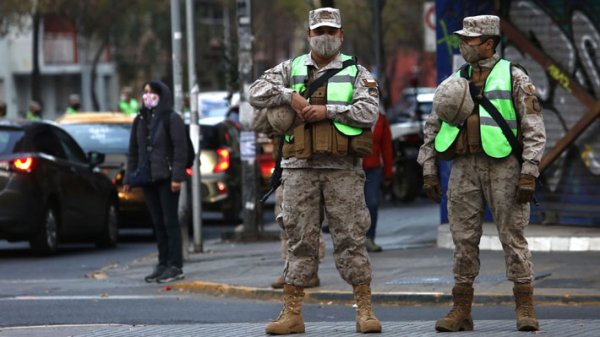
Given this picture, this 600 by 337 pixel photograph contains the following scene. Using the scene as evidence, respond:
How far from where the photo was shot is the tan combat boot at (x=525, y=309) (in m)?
9.30

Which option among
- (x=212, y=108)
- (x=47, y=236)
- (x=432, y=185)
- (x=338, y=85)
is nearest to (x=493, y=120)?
(x=432, y=185)

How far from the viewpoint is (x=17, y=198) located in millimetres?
17188

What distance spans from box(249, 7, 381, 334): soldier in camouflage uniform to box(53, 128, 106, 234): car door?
30.3 feet

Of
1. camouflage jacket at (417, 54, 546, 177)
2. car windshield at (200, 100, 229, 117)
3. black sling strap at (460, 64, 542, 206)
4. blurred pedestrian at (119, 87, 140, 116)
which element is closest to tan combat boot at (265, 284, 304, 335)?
camouflage jacket at (417, 54, 546, 177)

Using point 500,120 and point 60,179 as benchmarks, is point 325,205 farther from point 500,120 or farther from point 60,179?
point 60,179

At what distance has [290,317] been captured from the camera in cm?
950

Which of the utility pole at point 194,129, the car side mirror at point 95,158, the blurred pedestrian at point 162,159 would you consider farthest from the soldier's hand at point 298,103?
the car side mirror at point 95,158

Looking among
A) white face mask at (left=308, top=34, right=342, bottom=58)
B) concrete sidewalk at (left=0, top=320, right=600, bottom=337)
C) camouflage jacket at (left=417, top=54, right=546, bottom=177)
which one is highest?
white face mask at (left=308, top=34, right=342, bottom=58)

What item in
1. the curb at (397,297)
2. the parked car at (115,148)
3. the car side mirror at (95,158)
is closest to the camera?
the curb at (397,297)

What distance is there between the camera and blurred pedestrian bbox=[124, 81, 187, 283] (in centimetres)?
1421

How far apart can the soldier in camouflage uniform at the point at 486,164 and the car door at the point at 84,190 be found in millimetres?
9584

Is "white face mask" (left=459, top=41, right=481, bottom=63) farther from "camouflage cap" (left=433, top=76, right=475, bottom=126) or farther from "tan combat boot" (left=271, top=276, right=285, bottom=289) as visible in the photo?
"tan combat boot" (left=271, top=276, right=285, bottom=289)

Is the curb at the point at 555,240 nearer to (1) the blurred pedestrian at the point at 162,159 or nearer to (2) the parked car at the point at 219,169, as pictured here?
(1) the blurred pedestrian at the point at 162,159

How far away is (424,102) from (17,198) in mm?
13644
